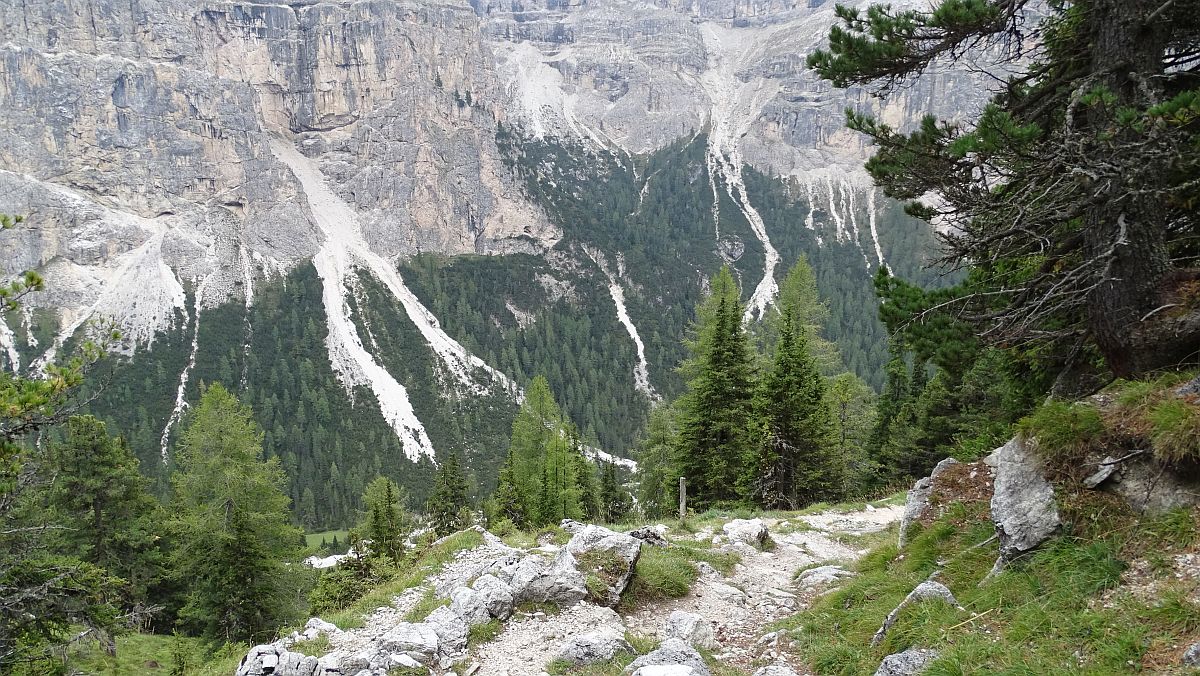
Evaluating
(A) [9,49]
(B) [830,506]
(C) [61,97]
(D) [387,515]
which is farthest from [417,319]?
(B) [830,506]

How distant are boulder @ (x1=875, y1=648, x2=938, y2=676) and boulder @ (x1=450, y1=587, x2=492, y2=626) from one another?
5.30m

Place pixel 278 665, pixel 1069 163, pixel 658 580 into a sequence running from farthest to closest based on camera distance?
pixel 658 580 < pixel 278 665 < pixel 1069 163

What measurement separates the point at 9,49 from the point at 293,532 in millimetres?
229253

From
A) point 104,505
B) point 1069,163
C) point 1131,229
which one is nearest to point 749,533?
point 1131,229

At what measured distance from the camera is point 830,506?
18703 millimetres

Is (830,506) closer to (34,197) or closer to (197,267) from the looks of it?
(197,267)

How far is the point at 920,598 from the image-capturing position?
6.24 metres

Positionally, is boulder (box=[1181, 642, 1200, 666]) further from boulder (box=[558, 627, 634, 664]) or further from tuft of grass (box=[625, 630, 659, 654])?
boulder (box=[558, 627, 634, 664])

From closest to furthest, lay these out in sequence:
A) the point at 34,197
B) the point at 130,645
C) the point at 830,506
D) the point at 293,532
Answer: the point at 830,506, the point at 130,645, the point at 293,532, the point at 34,197

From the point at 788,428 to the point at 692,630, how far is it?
1476 centimetres

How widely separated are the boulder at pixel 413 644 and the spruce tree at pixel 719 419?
54.1 feet

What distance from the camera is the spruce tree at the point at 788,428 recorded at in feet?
70.0

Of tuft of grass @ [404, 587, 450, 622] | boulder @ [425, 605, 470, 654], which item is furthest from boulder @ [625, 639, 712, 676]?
tuft of grass @ [404, 587, 450, 622]

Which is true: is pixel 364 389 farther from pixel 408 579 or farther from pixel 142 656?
pixel 408 579
